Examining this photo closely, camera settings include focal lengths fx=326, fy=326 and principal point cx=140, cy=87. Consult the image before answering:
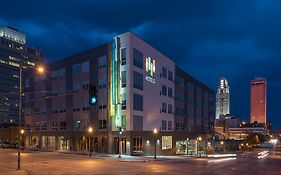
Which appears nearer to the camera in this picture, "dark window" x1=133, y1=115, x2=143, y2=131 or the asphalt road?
the asphalt road

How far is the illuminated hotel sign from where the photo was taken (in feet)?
205

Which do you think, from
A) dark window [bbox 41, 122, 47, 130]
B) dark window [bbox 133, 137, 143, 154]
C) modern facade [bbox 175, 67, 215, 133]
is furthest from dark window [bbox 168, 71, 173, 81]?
dark window [bbox 41, 122, 47, 130]

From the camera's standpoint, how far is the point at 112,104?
56.7 m

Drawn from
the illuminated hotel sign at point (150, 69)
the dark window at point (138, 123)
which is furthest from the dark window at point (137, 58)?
the dark window at point (138, 123)

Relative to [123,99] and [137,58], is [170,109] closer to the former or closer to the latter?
[137,58]

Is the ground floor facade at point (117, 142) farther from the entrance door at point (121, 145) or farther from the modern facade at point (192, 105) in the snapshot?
the modern facade at point (192, 105)

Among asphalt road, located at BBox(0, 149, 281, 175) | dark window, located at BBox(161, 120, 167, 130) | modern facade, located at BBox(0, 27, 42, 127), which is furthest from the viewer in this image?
modern facade, located at BBox(0, 27, 42, 127)

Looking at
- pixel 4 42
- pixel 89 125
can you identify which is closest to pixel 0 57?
pixel 4 42

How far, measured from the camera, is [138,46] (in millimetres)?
59344

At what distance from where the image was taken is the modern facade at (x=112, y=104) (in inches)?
2227

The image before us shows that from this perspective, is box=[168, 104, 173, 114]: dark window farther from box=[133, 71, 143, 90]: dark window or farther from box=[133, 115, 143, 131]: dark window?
box=[133, 71, 143, 90]: dark window

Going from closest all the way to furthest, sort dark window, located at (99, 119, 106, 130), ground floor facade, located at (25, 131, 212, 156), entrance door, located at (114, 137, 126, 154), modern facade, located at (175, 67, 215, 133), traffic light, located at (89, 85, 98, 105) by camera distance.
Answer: traffic light, located at (89, 85, 98, 105) < entrance door, located at (114, 137, 126, 154) < ground floor facade, located at (25, 131, 212, 156) < dark window, located at (99, 119, 106, 130) < modern facade, located at (175, 67, 215, 133)

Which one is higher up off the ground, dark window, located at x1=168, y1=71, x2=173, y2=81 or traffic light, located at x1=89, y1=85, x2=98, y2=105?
dark window, located at x1=168, y1=71, x2=173, y2=81

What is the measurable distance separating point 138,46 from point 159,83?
1206cm
